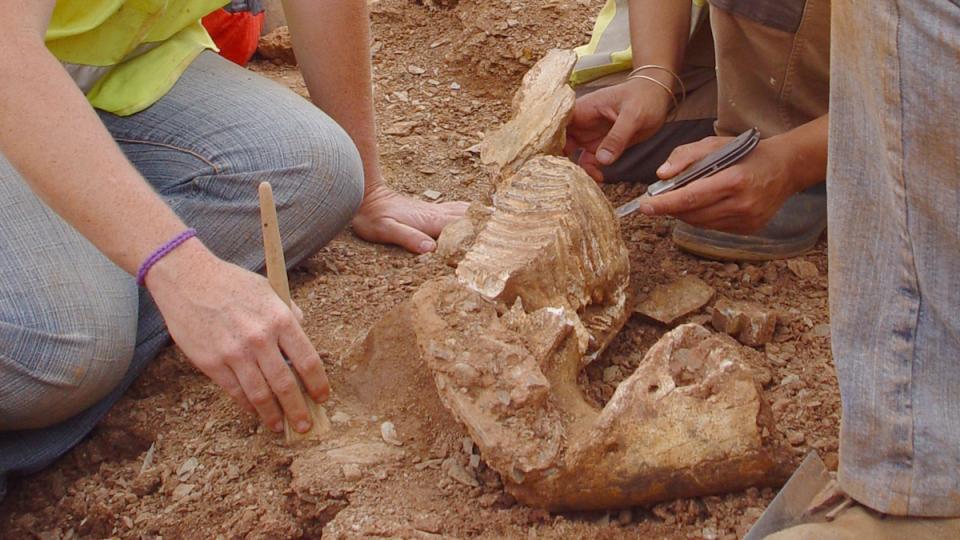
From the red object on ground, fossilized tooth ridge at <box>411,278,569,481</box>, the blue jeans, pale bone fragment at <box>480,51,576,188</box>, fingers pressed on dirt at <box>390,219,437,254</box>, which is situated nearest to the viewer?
fossilized tooth ridge at <box>411,278,569,481</box>

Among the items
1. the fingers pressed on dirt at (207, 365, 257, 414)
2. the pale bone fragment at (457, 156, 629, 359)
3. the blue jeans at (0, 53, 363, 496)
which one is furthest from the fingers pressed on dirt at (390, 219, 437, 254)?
the fingers pressed on dirt at (207, 365, 257, 414)

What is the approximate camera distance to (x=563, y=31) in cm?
350

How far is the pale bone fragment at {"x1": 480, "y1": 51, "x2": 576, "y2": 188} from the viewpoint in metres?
2.23

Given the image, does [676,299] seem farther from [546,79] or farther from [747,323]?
[546,79]

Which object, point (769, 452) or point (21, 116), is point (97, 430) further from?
point (769, 452)

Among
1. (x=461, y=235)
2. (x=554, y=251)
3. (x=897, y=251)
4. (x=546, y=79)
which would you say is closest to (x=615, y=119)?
(x=546, y=79)

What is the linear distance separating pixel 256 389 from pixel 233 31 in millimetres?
1884

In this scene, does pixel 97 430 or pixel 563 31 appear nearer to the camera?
pixel 97 430

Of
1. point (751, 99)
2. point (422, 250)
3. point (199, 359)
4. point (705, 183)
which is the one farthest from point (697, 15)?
point (199, 359)

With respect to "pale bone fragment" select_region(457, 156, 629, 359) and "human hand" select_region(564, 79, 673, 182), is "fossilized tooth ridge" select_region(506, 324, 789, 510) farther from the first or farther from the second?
"human hand" select_region(564, 79, 673, 182)

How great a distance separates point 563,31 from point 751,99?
126cm

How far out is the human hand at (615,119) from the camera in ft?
7.64

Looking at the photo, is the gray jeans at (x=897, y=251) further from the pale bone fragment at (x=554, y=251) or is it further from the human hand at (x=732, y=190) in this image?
the human hand at (x=732, y=190)

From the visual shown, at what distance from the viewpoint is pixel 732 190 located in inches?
81.6
